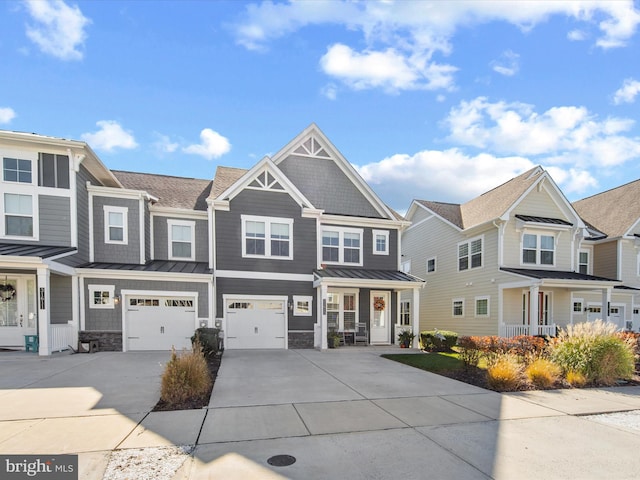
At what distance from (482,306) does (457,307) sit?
200 cm

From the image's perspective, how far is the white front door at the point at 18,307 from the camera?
13.4 metres

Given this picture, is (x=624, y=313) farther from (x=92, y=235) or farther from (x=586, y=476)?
(x=92, y=235)

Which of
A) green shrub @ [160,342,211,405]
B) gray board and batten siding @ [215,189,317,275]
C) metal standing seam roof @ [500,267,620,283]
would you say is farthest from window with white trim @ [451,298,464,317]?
green shrub @ [160,342,211,405]

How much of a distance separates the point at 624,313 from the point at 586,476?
21.4 meters

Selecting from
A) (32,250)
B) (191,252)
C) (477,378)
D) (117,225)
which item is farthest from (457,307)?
(32,250)

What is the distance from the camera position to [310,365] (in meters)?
11.3

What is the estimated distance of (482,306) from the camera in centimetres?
1858

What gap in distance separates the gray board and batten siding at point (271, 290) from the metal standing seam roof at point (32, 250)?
5546 millimetres

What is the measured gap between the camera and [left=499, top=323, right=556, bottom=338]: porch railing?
16.0 metres

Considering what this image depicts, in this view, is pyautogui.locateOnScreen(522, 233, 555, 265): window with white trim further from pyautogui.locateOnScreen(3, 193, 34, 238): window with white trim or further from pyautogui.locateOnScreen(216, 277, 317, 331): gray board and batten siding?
pyautogui.locateOnScreen(3, 193, 34, 238): window with white trim

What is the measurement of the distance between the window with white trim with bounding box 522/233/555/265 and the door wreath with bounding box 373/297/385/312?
23.9ft

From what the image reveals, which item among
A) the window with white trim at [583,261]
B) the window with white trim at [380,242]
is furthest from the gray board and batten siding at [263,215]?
the window with white trim at [583,261]

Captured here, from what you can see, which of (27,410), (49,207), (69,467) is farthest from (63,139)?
(69,467)

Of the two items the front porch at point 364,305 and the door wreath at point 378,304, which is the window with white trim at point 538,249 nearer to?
the front porch at point 364,305
